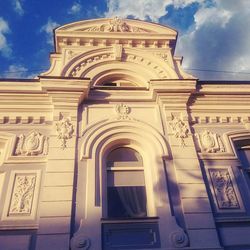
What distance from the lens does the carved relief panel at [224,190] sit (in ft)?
24.2

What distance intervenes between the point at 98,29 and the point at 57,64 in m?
2.31

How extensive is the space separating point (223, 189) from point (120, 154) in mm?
2872

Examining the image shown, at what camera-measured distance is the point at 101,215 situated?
22.8 feet

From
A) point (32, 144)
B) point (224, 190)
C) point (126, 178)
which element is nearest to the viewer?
A: point (224, 190)

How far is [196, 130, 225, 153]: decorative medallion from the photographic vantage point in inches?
338

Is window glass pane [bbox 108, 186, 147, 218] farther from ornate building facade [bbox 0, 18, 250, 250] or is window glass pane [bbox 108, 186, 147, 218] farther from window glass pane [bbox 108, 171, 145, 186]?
window glass pane [bbox 108, 171, 145, 186]

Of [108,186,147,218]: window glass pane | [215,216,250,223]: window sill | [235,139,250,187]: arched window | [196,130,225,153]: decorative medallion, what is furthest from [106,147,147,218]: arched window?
[235,139,250,187]: arched window

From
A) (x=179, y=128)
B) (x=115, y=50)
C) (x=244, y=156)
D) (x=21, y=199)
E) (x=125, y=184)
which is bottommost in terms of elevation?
(x=21, y=199)

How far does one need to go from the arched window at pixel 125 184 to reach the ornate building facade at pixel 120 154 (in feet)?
0.09

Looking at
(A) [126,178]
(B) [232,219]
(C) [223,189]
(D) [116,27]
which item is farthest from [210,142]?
(D) [116,27]

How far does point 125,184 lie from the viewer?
7.98 metres

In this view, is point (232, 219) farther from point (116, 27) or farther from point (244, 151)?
point (116, 27)

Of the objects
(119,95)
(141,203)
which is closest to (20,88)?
(119,95)

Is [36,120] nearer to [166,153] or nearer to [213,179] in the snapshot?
[166,153]
